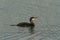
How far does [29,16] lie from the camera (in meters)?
23.0

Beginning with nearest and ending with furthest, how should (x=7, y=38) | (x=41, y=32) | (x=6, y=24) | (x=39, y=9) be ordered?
(x=7, y=38) < (x=41, y=32) < (x=6, y=24) < (x=39, y=9)

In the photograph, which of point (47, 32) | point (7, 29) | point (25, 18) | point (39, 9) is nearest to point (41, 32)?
point (47, 32)

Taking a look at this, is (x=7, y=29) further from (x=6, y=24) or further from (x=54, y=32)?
(x=54, y=32)

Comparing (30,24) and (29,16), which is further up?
(29,16)

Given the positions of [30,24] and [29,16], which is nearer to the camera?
[30,24]

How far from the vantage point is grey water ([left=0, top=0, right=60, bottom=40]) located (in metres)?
18.6

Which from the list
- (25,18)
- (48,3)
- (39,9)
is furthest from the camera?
(48,3)

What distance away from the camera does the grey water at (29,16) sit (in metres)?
18.6

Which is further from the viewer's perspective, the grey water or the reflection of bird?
the reflection of bird

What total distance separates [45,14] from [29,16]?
136cm

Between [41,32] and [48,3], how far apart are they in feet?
28.3

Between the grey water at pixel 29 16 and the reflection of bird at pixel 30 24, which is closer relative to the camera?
the grey water at pixel 29 16

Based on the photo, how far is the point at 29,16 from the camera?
2303 cm

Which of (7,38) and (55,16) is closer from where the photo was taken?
(7,38)
